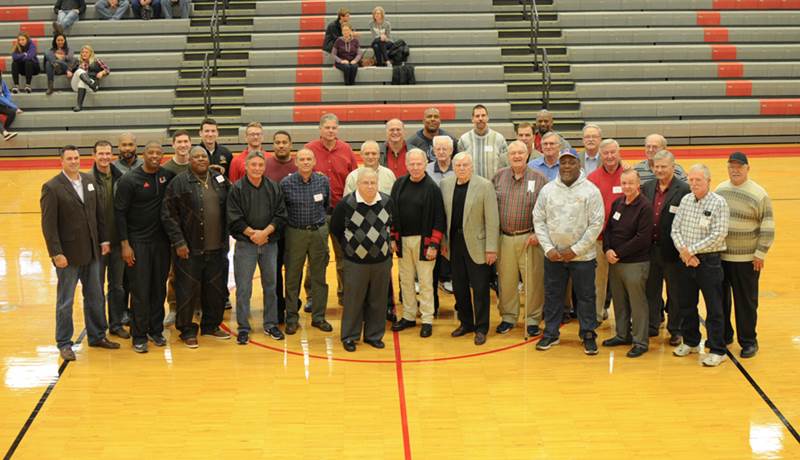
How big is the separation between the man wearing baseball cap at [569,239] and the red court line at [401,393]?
3.44 feet

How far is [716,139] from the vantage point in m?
15.2

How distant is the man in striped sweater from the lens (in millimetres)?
6508

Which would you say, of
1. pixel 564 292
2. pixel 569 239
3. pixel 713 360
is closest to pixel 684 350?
pixel 713 360

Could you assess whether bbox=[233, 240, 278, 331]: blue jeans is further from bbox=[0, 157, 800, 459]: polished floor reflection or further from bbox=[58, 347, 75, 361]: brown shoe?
bbox=[58, 347, 75, 361]: brown shoe

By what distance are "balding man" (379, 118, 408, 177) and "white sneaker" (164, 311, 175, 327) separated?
7.04 feet

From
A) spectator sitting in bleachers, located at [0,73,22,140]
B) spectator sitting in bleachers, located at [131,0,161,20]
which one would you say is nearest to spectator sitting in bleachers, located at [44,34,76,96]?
spectator sitting in bleachers, located at [0,73,22,140]

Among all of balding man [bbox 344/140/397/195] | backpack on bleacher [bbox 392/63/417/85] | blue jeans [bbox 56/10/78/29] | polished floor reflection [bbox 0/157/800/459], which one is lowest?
polished floor reflection [bbox 0/157/800/459]

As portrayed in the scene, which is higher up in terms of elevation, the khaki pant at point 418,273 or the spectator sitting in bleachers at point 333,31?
the spectator sitting in bleachers at point 333,31

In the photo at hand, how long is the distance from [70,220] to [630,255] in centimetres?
400

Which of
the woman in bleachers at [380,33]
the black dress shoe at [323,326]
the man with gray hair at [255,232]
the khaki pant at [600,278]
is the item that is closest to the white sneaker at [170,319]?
the man with gray hair at [255,232]

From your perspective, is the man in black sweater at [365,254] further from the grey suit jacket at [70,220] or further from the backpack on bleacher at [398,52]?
the backpack on bleacher at [398,52]

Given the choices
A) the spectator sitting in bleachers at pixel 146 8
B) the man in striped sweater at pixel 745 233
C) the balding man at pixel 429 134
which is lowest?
the man in striped sweater at pixel 745 233

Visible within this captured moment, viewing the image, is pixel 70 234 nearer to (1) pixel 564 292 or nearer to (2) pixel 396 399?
(2) pixel 396 399

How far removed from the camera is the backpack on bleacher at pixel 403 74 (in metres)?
15.4
